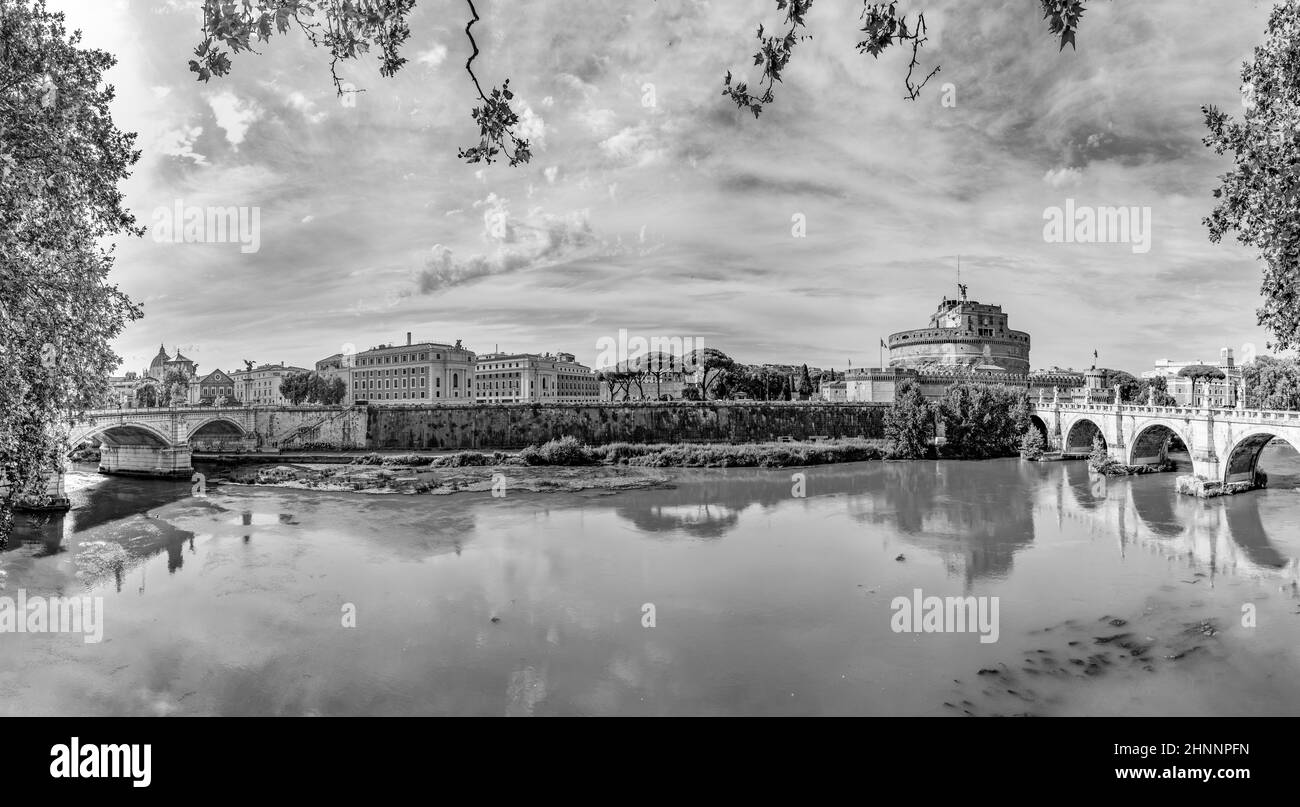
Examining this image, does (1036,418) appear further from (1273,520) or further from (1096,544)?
(1096,544)

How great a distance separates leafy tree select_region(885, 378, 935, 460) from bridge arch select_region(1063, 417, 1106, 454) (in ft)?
28.6

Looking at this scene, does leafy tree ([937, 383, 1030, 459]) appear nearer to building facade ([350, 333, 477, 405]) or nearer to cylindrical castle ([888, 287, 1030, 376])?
cylindrical castle ([888, 287, 1030, 376])

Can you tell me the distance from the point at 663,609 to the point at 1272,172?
41.5 feet

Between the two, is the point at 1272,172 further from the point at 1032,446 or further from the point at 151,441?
the point at 151,441

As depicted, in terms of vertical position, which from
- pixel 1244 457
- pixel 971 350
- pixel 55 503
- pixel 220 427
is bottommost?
pixel 55 503

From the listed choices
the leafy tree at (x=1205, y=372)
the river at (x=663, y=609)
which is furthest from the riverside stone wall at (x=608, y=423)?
the leafy tree at (x=1205, y=372)

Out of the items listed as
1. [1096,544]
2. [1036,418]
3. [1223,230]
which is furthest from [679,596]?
[1036,418]

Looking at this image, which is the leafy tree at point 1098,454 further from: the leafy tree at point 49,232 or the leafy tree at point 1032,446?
the leafy tree at point 49,232

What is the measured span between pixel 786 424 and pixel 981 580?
1691 inches

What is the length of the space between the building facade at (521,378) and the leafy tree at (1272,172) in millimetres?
78675

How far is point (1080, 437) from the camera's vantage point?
46031 millimetres

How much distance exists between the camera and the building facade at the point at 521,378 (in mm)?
88375

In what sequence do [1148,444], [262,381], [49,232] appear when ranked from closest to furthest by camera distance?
[49,232]
[1148,444]
[262,381]

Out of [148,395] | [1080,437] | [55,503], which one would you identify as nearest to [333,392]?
[148,395]
